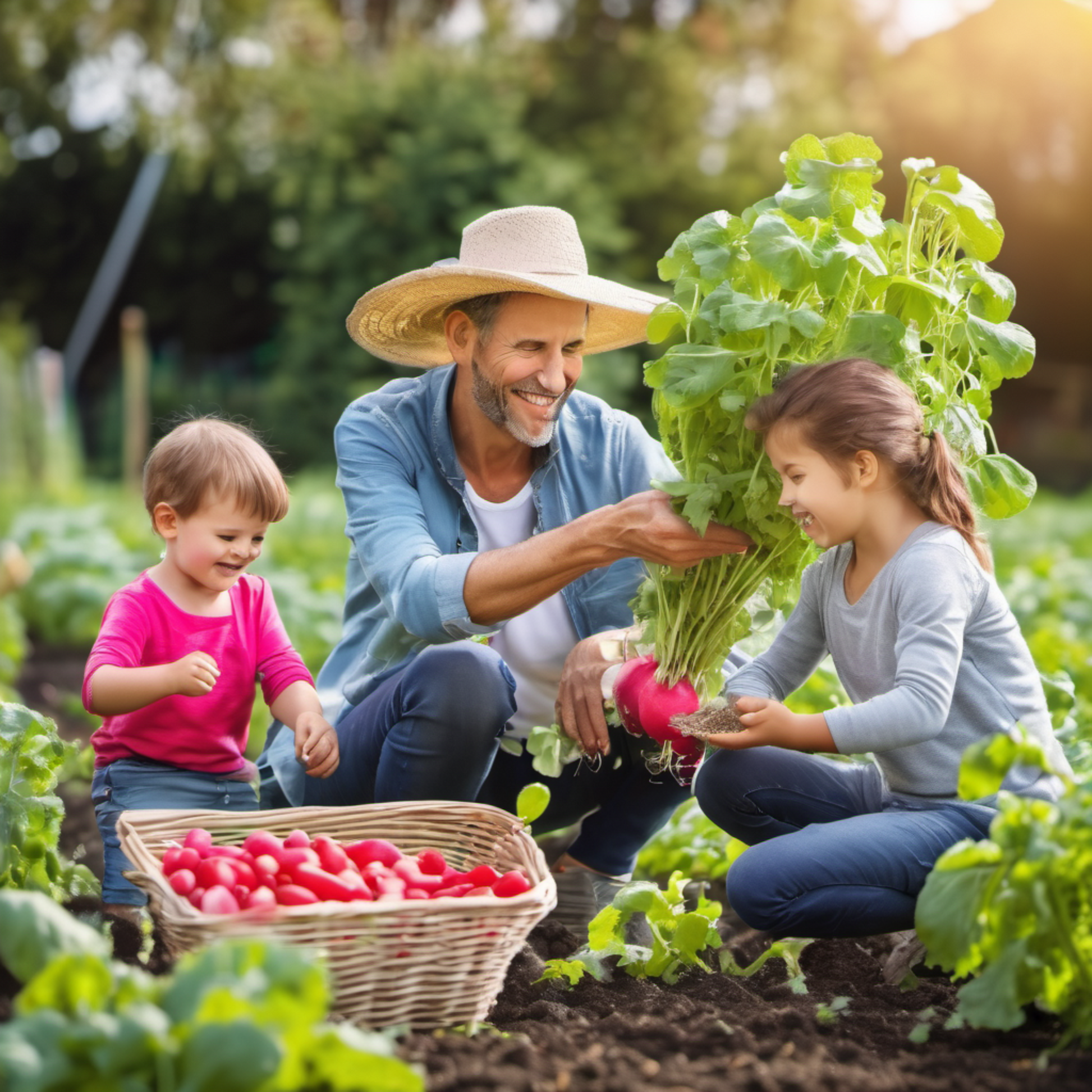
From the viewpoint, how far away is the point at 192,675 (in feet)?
8.64


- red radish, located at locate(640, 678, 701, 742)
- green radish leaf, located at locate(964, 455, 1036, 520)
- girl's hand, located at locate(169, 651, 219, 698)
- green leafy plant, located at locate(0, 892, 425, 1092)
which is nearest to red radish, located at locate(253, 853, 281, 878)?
girl's hand, located at locate(169, 651, 219, 698)

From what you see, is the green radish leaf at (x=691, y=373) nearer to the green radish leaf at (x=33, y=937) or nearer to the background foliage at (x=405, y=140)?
the green radish leaf at (x=33, y=937)

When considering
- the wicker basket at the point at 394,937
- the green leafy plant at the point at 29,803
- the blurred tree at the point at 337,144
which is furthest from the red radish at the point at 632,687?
the blurred tree at the point at 337,144

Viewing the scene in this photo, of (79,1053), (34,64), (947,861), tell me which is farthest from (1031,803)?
(34,64)

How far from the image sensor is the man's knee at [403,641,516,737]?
9.55 ft

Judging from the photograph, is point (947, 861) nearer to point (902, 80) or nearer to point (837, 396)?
point (837, 396)

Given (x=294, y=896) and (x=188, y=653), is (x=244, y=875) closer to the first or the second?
(x=294, y=896)

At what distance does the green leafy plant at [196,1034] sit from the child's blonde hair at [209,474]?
4.27 feet

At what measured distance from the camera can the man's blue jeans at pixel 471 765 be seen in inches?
115

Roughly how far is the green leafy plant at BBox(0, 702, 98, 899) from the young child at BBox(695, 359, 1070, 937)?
1.30 m

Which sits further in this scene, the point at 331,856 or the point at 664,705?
the point at 664,705

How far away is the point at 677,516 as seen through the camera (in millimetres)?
2643

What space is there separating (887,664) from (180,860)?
1369 millimetres

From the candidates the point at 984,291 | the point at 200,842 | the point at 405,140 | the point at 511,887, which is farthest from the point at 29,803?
the point at 405,140
